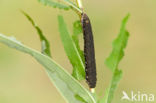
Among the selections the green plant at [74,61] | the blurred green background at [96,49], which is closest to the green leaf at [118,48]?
the green plant at [74,61]

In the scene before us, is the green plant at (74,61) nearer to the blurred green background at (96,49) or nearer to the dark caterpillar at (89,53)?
the dark caterpillar at (89,53)

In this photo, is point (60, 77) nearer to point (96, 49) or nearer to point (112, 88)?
point (112, 88)

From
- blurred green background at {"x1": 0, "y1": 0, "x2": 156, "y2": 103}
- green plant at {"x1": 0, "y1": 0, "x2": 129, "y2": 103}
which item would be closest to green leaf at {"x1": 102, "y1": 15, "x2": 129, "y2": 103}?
green plant at {"x1": 0, "y1": 0, "x2": 129, "y2": 103}

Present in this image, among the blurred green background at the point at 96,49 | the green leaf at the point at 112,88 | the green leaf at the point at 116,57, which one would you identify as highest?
the green leaf at the point at 116,57

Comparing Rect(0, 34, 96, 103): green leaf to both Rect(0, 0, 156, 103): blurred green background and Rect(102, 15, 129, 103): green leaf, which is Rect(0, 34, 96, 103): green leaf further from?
Rect(0, 0, 156, 103): blurred green background

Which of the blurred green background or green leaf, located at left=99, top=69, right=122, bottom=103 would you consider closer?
green leaf, located at left=99, top=69, right=122, bottom=103

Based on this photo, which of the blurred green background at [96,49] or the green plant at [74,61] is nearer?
the green plant at [74,61]

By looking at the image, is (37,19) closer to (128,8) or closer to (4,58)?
(4,58)

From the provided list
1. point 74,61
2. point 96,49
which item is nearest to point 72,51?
point 74,61
